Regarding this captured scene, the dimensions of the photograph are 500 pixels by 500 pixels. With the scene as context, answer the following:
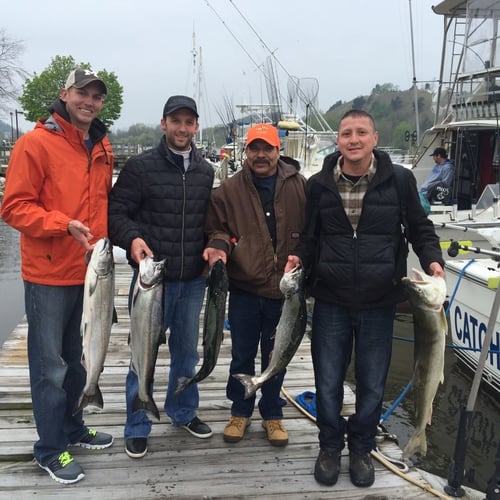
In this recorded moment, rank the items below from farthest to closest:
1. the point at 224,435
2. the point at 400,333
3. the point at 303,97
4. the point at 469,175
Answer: the point at 303,97 → the point at 469,175 → the point at 400,333 → the point at 224,435

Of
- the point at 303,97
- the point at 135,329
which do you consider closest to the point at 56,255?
the point at 135,329

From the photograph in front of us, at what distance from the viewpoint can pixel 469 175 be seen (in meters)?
8.98

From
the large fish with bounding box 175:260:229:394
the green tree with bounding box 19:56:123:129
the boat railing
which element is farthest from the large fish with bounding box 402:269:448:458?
the green tree with bounding box 19:56:123:129

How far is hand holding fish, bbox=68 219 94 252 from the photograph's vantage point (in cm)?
250

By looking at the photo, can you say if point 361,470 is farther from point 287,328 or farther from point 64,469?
point 64,469

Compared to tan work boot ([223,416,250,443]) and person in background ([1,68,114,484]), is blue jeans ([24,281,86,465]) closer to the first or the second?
person in background ([1,68,114,484])

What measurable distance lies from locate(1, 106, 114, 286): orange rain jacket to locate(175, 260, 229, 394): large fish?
69 cm

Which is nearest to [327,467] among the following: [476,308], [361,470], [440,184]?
[361,470]

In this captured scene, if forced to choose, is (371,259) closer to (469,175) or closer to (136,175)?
(136,175)

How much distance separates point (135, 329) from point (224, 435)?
3.58 ft

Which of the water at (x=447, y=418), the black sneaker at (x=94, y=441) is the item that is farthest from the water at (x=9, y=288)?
the black sneaker at (x=94, y=441)

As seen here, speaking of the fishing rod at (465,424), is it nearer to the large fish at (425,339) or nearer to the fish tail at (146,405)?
the large fish at (425,339)

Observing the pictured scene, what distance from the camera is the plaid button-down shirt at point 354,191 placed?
9.18ft

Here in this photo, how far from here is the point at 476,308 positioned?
5.46 m
